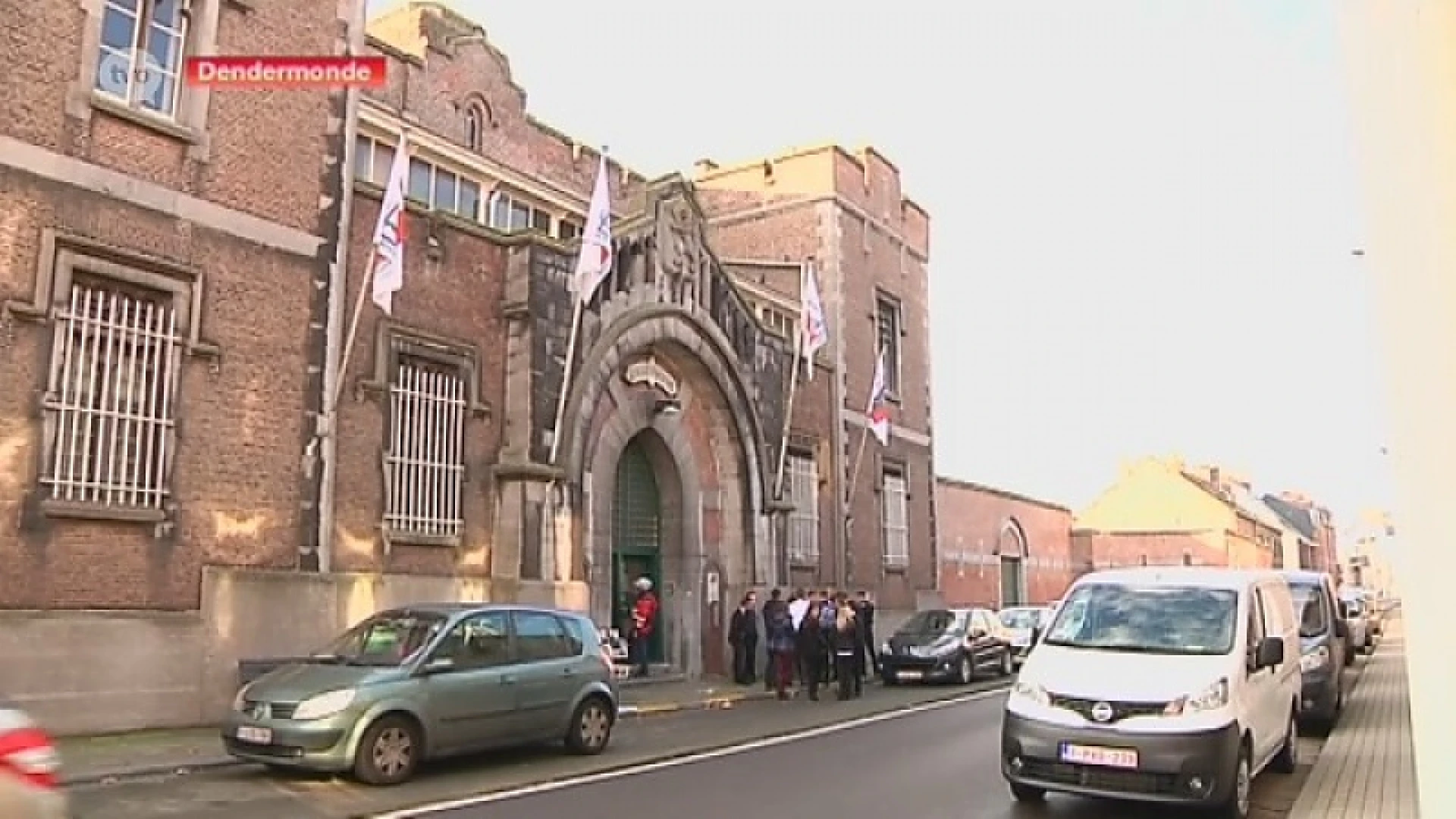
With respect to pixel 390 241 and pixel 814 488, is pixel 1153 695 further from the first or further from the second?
pixel 814 488

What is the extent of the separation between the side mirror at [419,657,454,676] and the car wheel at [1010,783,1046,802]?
5.56 m

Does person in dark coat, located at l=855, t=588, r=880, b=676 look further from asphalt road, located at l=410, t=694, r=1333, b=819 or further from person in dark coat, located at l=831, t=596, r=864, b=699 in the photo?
asphalt road, located at l=410, t=694, r=1333, b=819

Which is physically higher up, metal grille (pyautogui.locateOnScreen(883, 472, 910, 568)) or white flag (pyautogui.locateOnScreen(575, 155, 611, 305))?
white flag (pyautogui.locateOnScreen(575, 155, 611, 305))

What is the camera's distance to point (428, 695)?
1095 cm

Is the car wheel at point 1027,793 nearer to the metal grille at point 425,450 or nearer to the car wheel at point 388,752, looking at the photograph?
the car wheel at point 388,752

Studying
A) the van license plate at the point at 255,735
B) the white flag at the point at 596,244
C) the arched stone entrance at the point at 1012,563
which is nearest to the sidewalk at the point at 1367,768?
the van license plate at the point at 255,735

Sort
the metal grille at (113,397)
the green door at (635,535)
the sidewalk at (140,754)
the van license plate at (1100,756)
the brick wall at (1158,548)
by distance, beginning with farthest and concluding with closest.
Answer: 1. the brick wall at (1158,548)
2. the green door at (635,535)
3. the metal grille at (113,397)
4. the sidewalk at (140,754)
5. the van license plate at (1100,756)

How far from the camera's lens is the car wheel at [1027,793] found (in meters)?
9.24

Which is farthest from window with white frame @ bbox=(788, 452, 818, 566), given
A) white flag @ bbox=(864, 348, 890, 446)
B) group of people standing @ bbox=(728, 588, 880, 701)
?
Answer: group of people standing @ bbox=(728, 588, 880, 701)

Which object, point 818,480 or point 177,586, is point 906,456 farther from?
point 177,586

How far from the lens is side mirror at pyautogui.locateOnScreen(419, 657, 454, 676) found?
11.1 m

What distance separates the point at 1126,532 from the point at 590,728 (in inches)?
2192

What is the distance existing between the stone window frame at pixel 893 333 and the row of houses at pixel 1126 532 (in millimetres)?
5060

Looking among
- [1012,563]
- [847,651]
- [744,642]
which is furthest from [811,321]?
[1012,563]
